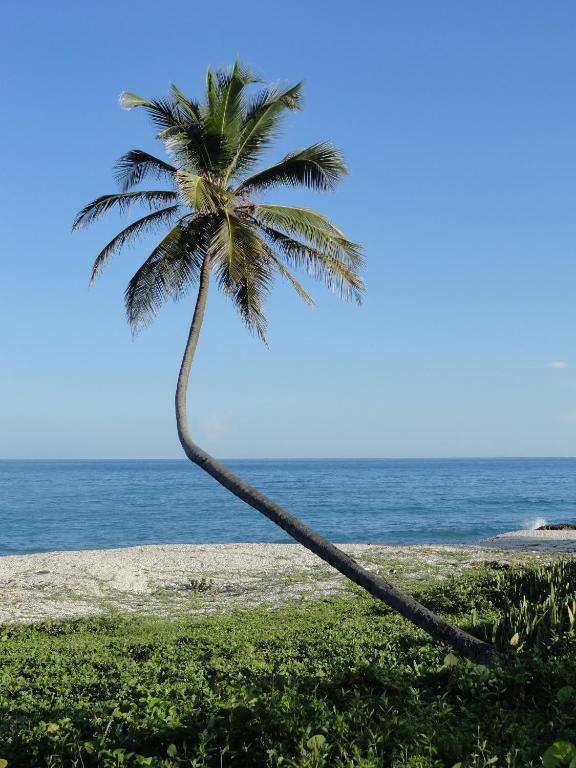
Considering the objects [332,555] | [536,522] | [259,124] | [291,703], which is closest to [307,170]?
[259,124]

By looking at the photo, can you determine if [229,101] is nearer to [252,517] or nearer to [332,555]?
[332,555]

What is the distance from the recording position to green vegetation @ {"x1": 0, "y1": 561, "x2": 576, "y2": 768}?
4676 mm

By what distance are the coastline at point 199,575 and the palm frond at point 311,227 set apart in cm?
717

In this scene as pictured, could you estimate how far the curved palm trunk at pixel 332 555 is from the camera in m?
7.38

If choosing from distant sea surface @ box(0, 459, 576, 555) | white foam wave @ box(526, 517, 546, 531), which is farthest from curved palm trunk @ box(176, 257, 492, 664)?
white foam wave @ box(526, 517, 546, 531)

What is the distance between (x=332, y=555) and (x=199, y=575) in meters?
10.7

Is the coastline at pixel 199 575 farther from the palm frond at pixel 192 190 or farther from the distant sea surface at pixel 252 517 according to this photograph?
the distant sea surface at pixel 252 517

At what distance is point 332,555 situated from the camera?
820cm

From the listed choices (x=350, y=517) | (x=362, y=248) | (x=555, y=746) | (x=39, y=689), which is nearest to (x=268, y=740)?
(x=555, y=746)

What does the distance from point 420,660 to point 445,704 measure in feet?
9.22

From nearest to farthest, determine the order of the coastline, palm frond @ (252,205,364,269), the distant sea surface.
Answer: palm frond @ (252,205,364,269) < the coastline < the distant sea surface

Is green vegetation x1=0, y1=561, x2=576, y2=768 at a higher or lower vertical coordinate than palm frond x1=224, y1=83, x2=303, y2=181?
lower

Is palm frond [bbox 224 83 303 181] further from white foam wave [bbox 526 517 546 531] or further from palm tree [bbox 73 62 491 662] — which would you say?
white foam wave [bbox 526 517 546 531]

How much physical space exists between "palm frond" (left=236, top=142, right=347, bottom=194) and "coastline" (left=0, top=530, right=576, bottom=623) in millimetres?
8344
